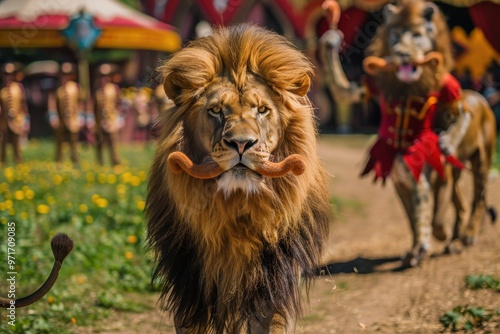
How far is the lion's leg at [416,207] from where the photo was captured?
5.96 m

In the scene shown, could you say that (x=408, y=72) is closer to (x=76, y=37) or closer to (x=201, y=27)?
(x=76, y=37)

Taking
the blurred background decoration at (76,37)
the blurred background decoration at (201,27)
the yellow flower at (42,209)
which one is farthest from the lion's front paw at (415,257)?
the blurred background decoration at (76,37)

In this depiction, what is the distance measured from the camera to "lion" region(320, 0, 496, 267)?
5977 millimetres

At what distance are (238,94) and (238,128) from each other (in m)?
0.26

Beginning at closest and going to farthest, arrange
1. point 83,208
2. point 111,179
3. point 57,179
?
point 83,208 < point 57,179 < point 111,179

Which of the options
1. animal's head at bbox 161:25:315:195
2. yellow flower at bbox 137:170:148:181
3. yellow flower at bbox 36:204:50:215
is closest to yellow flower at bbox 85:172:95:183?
yellow flower at bbox 137:170:148:181

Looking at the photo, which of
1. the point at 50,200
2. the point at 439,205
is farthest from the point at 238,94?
the point at 50,200

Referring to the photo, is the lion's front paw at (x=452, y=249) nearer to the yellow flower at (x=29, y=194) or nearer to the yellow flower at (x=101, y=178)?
the yellow flower at (x=29, y=194)

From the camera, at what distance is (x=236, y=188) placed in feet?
10.4

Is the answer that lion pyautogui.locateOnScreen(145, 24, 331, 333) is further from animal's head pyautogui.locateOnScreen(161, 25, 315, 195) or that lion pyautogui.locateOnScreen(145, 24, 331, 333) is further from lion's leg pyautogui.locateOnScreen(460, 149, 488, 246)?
lion's leg pyautogui.locateOnScreen(460, 149, 488, 246)

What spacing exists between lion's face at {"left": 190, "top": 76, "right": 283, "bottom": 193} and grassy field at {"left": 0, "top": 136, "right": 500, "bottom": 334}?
1.45 m

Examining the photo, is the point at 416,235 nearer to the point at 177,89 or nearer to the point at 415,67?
the point at 415,67

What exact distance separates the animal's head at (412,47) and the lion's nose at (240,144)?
3.08 m

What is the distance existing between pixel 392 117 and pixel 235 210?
3.18 metres
